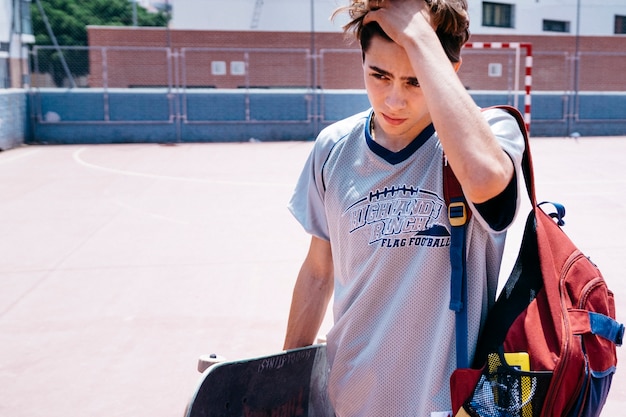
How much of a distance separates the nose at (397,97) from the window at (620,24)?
44872 millimetres

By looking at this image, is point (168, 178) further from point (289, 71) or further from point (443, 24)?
point (289, 71)

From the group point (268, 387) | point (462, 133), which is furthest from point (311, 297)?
point (462, 133)

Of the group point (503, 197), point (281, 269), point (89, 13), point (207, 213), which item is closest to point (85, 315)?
point (281, 269)

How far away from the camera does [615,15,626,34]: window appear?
42.4 meters

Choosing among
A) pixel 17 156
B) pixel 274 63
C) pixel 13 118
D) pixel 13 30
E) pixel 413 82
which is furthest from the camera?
pixel 274 63

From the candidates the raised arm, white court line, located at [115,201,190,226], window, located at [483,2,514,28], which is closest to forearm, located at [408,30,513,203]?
the raised arm

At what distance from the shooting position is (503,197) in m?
1.51

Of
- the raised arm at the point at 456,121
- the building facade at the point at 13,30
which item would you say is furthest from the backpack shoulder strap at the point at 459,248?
the building facade at the point at 13,30

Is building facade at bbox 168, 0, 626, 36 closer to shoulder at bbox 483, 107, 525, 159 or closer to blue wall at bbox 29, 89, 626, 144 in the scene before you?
blue wall at bbox 29, 89, 626, 144

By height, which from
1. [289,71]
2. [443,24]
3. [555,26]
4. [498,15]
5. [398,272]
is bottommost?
[398,272]

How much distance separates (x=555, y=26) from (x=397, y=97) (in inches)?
1764

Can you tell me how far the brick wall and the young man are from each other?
27.0 m

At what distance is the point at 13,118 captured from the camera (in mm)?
17469

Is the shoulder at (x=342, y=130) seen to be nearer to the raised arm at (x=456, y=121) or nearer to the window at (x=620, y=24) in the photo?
the raised arm at (x=456, y=121)
